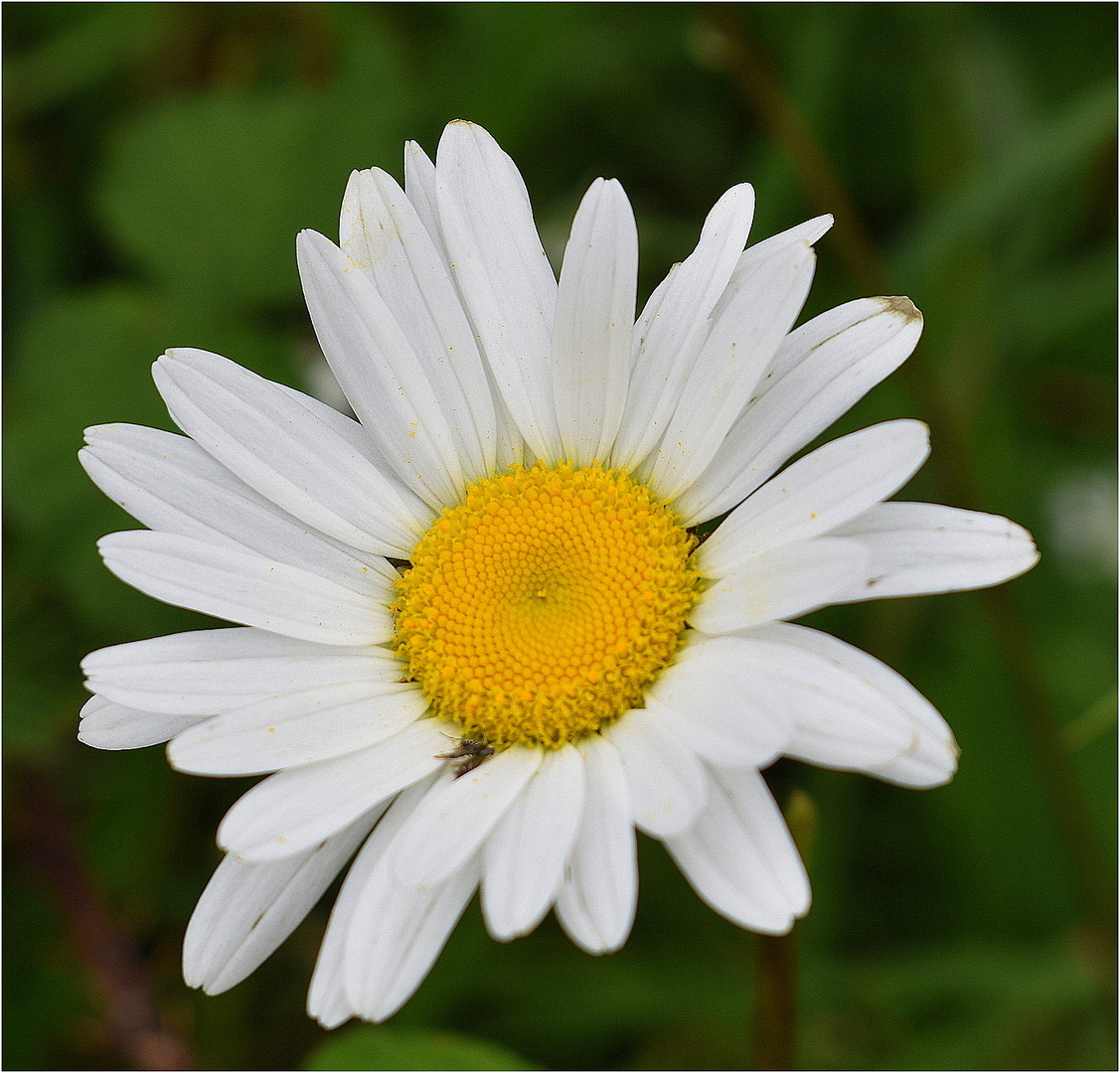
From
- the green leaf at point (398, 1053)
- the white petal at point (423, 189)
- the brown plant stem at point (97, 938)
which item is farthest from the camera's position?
the brown plant stem at point (97, 938)

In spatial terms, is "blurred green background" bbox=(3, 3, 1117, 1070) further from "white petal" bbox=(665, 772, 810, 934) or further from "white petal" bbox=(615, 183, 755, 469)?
"white petal" bbox=(665, 772, 810, 934)

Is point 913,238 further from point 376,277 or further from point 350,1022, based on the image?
point 350,1022

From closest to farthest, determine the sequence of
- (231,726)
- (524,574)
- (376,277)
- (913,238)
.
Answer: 1. (231,726)
2. (376,277)
3. (524,574)
4. (913,238)

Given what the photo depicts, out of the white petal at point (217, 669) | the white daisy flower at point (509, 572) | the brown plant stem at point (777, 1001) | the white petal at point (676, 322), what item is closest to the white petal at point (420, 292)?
the white daisy flower at point (509, 572)

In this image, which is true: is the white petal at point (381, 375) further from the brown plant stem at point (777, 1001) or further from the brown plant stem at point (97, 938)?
the brown plant stem at point (97, 938)

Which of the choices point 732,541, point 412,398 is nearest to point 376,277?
point 412,398
